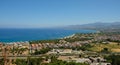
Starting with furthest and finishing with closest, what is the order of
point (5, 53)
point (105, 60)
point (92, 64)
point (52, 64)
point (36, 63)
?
point (105, 60) < point (92, 64) < point (36, 63) < point (52, 64) < point (5, 53)

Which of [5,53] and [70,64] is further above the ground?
[5,53]

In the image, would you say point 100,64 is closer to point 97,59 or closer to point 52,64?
point 97,59

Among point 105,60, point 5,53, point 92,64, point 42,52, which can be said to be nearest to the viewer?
point 5,53

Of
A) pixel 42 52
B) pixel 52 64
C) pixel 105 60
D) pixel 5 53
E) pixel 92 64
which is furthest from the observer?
pixel 42 52

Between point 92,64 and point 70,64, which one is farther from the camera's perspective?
point 92,64

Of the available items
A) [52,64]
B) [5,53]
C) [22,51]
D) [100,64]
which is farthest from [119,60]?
[5,53]

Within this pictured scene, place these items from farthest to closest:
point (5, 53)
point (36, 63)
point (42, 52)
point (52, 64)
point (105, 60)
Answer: point (42, 52) < point (105, 60) < point (36, 63) < point (52, 64) < point (5, 53)

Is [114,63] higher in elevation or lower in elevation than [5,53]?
lower

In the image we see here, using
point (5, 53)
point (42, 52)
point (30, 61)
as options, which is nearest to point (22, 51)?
point (42, 52)

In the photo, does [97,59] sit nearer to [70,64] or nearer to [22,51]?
[70,64]
